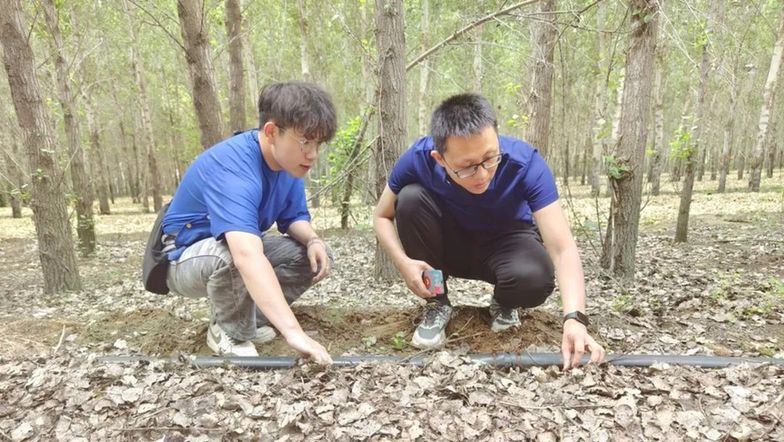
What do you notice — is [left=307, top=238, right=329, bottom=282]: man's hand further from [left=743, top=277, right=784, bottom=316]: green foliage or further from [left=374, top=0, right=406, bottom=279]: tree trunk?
[left=743, top=277, right=784, bottom=316]: green foliage

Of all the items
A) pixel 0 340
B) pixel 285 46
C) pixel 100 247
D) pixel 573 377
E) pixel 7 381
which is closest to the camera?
pixel 573 377

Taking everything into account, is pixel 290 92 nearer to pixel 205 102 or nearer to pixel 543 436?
pixel 543 436

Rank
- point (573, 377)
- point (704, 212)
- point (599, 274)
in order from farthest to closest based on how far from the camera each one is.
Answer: point (704, 212) < point (599, 274) < point (573, 377)

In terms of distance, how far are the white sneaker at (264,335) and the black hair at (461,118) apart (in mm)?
1575

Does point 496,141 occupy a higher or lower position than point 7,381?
higher

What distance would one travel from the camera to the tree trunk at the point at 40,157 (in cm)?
493

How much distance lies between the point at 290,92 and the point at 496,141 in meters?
1.02

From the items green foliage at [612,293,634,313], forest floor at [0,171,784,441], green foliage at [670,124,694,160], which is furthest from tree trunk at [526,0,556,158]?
forest floor at [0,171,784,441]

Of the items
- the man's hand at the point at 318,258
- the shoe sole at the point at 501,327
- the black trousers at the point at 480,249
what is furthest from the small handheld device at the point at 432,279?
the man's hand at the point at 318,258

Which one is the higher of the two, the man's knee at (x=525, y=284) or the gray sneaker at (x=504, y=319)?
the man's knee at (x=525, y=284)

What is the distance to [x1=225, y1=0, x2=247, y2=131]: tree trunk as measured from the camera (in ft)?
24.4

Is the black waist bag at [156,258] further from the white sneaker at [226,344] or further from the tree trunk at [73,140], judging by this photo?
the tree trunk at [73,140]

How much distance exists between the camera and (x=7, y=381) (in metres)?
2.19

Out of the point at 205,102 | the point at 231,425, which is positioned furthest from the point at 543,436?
the point at 205,102
